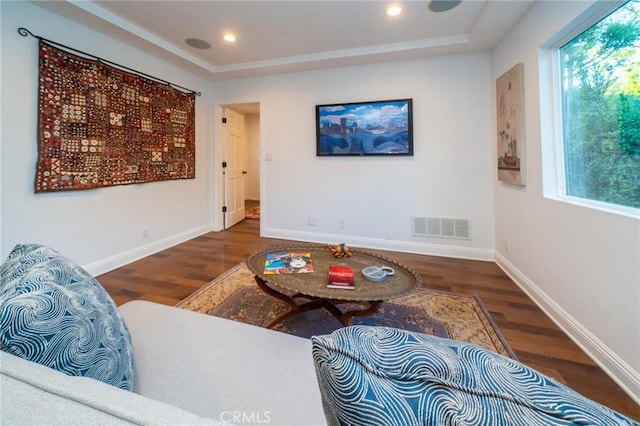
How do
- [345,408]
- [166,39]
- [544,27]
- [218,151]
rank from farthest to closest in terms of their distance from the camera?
[218,151], [166,39], [544,27], [345,408]

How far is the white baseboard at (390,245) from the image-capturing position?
3.38m

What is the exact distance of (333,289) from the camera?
1585 mm

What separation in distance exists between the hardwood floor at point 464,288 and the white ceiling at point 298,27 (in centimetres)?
239

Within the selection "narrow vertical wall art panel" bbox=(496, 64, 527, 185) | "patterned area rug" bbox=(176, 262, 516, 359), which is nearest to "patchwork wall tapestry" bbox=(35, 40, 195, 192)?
"patterned area rug" bbox=(176, 262, 516, 359)

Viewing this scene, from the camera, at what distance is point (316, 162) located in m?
3.97

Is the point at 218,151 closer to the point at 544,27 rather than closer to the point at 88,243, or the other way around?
the point at 88,243

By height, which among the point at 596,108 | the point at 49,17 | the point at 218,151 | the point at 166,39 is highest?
the point at 166,39

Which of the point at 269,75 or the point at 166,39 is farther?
the point at 269,75

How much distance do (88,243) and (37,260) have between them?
8.06ft

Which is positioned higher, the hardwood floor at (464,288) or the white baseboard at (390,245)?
the white baseboard at (390,245)

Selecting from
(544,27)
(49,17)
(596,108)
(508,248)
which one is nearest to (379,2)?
(544,27)

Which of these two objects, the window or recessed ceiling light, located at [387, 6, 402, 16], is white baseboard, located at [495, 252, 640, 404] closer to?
the window

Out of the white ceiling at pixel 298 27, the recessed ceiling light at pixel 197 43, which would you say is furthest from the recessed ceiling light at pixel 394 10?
the recessed ceiling light at pixel 197 43

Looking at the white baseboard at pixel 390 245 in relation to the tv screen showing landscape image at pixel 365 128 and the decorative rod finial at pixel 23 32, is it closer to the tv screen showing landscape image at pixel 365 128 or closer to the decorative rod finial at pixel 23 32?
the tv screen showing landscape image at pixel 365 128
